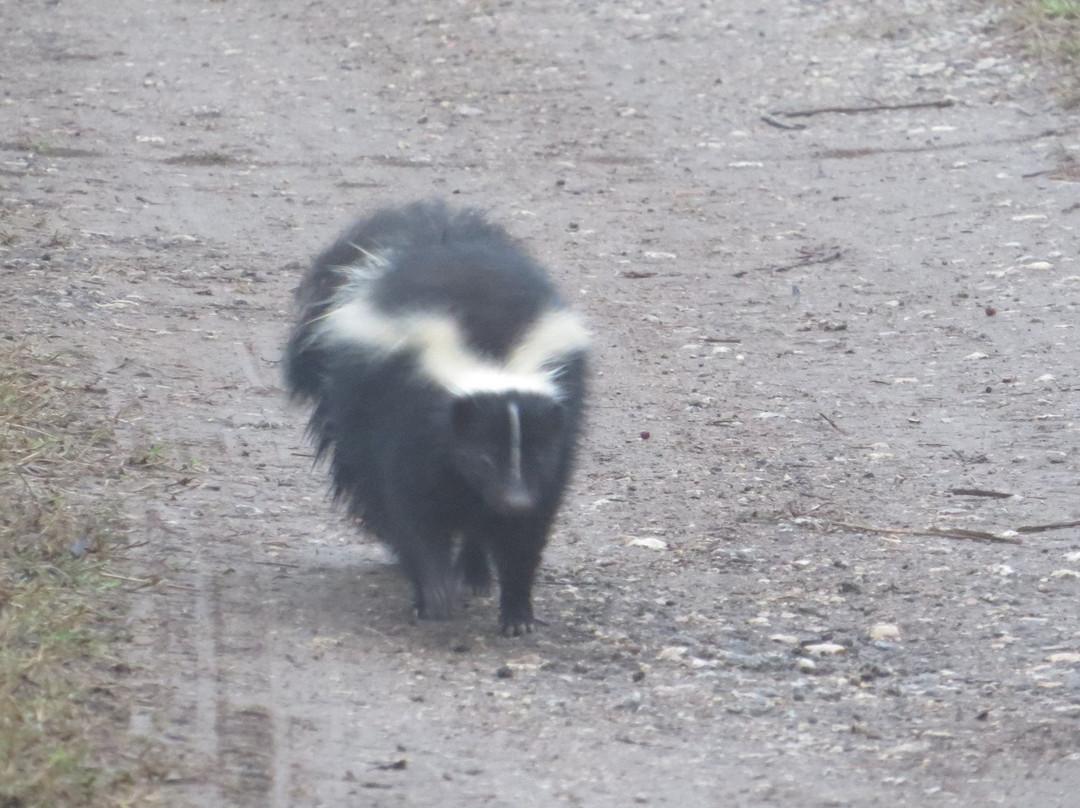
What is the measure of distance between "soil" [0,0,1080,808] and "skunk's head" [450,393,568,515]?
495 millimetres

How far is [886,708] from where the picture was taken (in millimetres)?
4090

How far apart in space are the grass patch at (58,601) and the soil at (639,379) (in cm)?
11

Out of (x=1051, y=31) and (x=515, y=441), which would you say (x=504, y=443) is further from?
(x=1051, y=31)

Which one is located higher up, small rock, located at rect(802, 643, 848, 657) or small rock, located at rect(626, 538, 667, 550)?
small rock, located at rect(802, 643, 848, 657)

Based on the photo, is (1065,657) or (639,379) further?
(639,379)

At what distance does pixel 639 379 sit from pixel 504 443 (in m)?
2.81

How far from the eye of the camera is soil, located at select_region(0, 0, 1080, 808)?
3.81 m

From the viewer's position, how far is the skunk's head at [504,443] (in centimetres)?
411

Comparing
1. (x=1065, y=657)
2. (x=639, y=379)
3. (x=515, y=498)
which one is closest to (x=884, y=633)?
(x=1065, y=657)

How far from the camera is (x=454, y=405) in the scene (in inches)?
163

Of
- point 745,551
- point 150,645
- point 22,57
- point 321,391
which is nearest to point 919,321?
point 745,551

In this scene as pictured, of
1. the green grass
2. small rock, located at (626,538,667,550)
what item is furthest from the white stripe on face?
the green grass

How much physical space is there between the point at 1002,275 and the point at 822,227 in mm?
1261

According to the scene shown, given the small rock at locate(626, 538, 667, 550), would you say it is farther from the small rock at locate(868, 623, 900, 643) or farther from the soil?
the small rock at locate(868, 623, 900, 643)
